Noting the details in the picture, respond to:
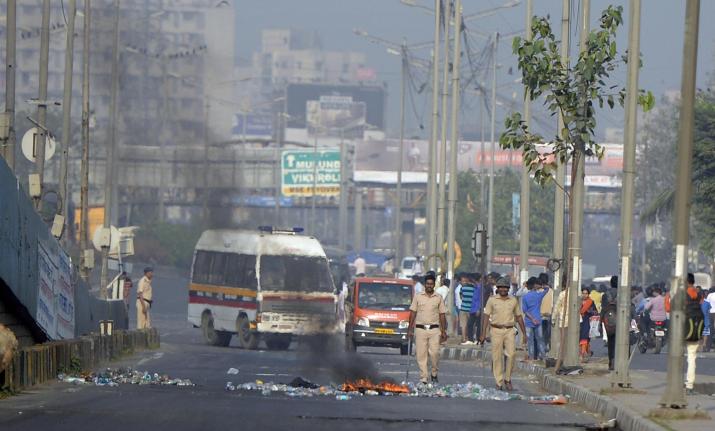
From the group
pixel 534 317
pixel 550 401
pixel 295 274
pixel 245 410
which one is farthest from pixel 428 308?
pixel 295 274

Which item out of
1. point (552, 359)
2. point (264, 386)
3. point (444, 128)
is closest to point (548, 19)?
point (552, 359)

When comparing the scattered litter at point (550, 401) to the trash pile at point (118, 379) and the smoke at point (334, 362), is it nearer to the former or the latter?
the smoke at point (334, 362)

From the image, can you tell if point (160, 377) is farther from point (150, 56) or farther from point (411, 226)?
point (411, 226)

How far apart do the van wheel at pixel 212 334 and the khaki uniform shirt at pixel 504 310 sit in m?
16.8

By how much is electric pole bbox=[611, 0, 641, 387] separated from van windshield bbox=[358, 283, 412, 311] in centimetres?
1669

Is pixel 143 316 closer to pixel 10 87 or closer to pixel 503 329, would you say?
pixel 10 87

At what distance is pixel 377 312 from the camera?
3806cm

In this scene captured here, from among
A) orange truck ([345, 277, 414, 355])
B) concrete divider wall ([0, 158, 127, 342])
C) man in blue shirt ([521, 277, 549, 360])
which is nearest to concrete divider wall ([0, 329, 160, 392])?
concrete divider wall ([0, 158, 127, 342])

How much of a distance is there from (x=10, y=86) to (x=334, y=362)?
8.03 meters

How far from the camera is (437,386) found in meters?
22.8

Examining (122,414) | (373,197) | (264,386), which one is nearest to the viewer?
(122,414)

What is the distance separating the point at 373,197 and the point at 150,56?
53.1 m

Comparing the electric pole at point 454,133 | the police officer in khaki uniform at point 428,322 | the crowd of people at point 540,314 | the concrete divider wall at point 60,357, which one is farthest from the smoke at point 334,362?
the electric pole at point 454,133

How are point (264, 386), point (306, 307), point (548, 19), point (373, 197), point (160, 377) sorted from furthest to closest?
point (373, 197), point (306, 307), point (548, 19), point (160, 377), point (264, 386)
